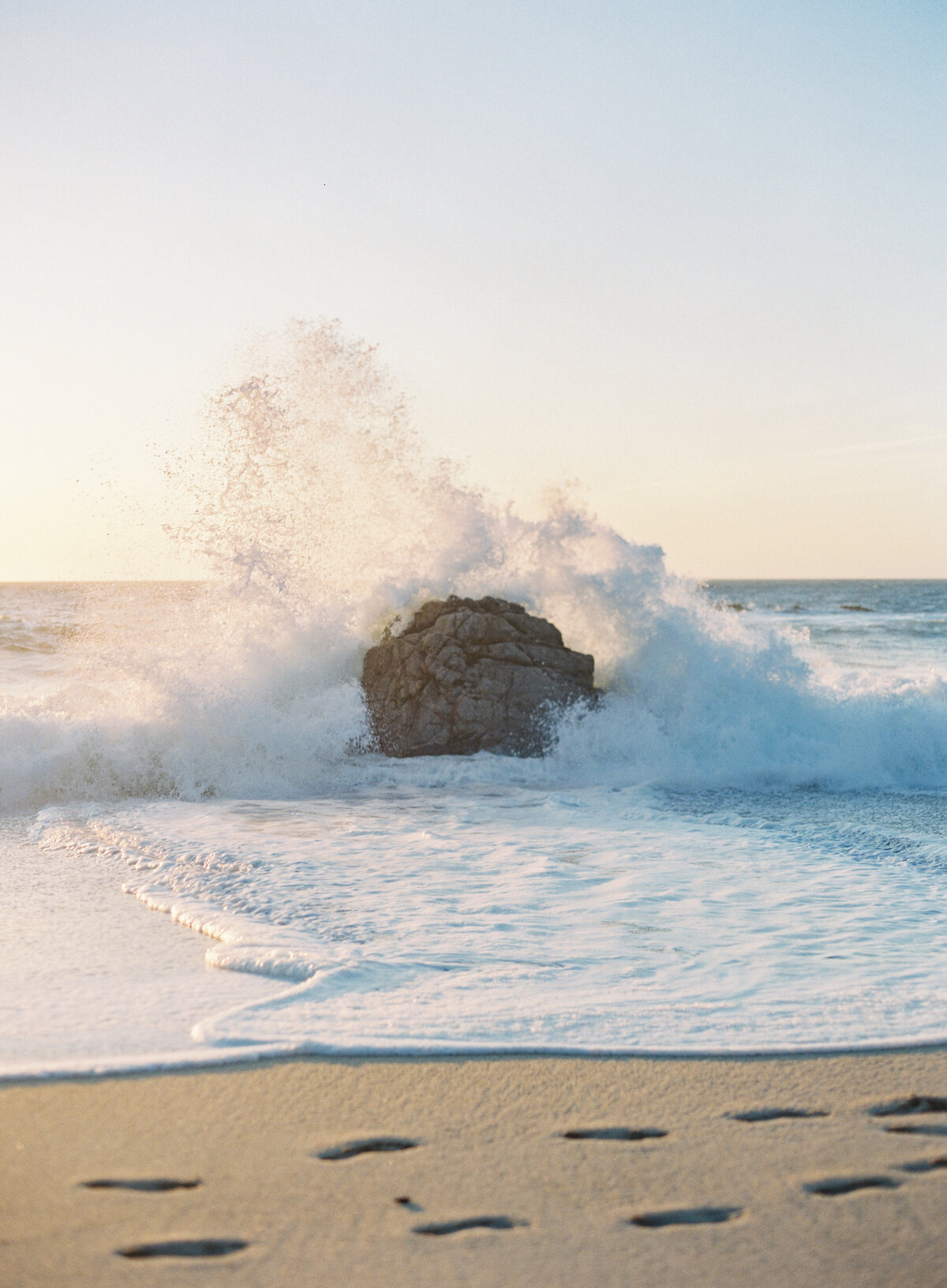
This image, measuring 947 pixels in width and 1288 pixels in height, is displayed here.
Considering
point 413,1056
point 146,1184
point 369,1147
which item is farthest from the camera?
point 413,1056

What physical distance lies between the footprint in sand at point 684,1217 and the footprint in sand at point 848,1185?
0.69 feet

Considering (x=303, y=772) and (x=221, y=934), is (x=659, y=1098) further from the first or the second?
(x=303, y=772)

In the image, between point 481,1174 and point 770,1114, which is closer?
point 481,1174

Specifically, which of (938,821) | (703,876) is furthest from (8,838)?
(938,821)

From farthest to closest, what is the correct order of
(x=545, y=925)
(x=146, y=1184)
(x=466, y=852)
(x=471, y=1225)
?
(x=466, y=852) → (x=545, y=925) → (x=146, y=1184) → (x=471, y=1225)

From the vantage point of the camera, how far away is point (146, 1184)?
2.19 meters

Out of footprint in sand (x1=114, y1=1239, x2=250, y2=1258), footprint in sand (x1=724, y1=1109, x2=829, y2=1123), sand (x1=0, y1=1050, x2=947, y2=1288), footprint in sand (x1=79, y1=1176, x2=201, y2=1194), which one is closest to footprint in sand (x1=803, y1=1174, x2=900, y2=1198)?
sand (x1=0, y1=1050, x2=947, y2=1288)

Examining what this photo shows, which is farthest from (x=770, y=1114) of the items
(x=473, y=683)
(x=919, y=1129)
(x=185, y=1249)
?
(x=473, y=683)

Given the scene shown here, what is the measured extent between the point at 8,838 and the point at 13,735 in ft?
7.40

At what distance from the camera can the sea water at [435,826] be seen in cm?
333

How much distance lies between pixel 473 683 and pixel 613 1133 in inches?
280

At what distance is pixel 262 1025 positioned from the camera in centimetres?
312

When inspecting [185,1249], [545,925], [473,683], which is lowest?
[545,925]

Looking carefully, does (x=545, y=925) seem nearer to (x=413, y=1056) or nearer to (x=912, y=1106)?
(x=413, y=1056)
